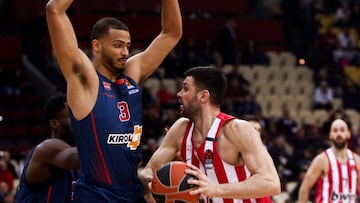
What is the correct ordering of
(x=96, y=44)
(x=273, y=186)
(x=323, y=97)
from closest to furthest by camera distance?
(x=273, y=186)
(x=96, y=44)
(x=323, y=97)

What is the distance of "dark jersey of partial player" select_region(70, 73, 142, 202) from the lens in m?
5.36

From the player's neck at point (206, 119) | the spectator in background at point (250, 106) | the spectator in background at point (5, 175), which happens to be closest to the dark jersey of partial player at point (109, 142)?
the player's neck at point (206, 119)

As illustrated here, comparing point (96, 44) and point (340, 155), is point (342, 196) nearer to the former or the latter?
point (340, 155)

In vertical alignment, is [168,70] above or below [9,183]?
above

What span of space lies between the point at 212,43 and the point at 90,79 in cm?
1440

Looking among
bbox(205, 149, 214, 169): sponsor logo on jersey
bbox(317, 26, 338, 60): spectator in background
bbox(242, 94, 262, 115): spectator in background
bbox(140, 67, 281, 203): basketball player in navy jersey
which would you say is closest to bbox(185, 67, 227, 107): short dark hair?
bbox(140, 67, 281, 203): basketball player in navy jersey

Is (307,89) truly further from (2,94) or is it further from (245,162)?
(245,162)

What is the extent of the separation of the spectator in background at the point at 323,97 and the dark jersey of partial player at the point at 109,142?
14234 millimetres

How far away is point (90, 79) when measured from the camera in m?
5.35

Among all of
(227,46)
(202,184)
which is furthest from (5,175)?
(202,184)

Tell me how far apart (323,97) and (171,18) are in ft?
45.1

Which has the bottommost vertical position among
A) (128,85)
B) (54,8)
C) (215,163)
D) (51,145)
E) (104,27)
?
(215,163)

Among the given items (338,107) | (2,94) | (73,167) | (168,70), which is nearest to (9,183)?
(2,94)

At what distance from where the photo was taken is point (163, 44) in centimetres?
611
